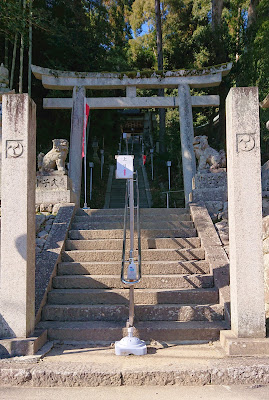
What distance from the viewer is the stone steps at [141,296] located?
4.09 metres

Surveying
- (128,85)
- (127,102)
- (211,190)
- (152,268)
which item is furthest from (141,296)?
(128,85)

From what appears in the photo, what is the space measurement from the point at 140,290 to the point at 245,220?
5.19ft

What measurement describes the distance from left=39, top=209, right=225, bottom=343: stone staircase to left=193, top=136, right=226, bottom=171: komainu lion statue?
1.74 m

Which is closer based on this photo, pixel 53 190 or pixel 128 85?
pixel 53 190

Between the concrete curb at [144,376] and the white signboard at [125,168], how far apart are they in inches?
71.7

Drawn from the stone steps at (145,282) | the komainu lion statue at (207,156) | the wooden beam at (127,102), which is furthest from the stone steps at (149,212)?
the wooden beam at (127,102)

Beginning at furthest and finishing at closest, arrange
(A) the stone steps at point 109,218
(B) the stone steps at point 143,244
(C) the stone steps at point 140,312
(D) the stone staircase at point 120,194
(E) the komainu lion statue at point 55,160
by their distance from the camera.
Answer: (D) the stone staircase at point 120,194
(E) the komainu lion statue at point 55,160
(A) the stone steps at point 109,218
(B) the stone steps at point 143,244
(C) the stone steps at point 140,312

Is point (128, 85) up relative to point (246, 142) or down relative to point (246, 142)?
up

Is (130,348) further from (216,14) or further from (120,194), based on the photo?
(216,14)

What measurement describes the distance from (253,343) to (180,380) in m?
0.74

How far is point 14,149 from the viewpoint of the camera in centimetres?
346

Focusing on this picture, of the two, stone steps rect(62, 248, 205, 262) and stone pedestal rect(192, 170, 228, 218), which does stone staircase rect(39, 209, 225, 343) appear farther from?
stone pedestal rect(192, 170, 228, 218)

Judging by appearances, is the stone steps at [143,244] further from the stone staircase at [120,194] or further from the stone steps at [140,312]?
the stone staircase at [120,194]

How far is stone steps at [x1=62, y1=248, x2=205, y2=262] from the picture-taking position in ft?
15.5
